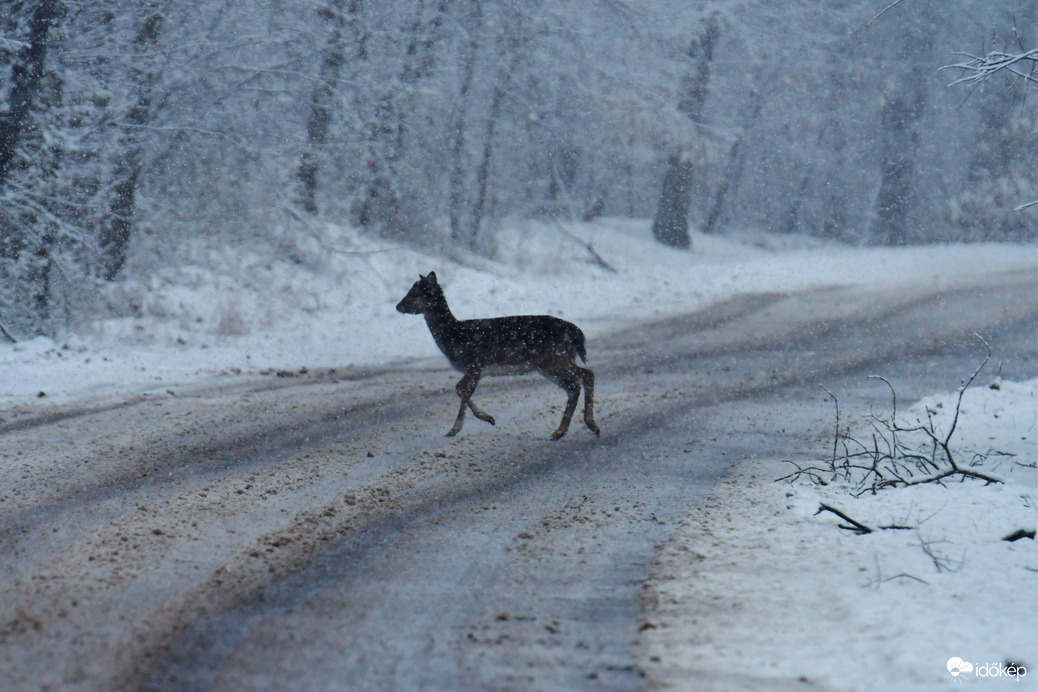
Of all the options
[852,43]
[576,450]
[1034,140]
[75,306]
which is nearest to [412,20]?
[75,306]

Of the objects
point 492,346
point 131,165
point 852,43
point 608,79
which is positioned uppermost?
point 852,43

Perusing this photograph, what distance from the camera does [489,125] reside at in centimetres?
2325

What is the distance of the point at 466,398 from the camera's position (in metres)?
9.14

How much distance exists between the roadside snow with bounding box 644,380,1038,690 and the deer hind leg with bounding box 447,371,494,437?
2.92 meters

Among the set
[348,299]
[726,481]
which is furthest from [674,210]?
[726,481]

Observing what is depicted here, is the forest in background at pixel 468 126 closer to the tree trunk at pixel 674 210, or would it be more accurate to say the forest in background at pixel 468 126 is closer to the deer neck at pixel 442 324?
the tree trunk at pixel 674 210

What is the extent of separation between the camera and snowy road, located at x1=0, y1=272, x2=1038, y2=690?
4105 mm

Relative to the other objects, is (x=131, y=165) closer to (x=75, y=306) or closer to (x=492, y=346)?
(x=75, y=306)

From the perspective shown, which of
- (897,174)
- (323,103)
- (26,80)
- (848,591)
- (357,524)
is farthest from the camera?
(897,174)

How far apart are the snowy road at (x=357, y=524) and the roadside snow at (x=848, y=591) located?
0.29 meters

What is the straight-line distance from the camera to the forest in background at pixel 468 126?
13945 mm

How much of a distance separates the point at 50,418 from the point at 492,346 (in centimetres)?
477

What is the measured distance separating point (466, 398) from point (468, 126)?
51.6 ft

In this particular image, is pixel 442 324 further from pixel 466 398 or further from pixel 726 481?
pixel 726 481
